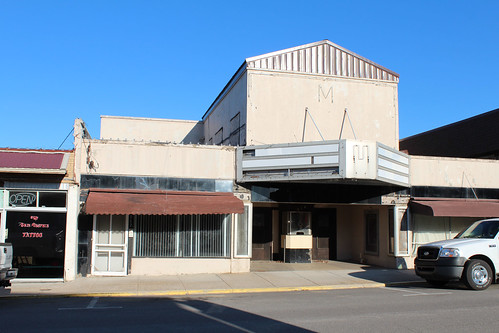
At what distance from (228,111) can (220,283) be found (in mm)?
8692

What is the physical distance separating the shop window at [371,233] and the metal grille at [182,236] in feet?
21.0

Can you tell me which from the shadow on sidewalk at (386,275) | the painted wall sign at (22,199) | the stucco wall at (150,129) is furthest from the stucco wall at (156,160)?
the stucco wall at (150,129)

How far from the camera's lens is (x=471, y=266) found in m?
12.4

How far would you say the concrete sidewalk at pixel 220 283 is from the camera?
40.9 feet

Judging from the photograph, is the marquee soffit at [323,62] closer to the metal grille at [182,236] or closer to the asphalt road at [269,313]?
the metal grille at [182,236]

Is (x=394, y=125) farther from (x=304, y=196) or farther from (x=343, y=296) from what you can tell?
(x=343, y=296)

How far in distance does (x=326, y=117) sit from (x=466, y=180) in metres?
6.07

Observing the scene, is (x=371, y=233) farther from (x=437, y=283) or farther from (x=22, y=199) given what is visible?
(x=22, y=199)

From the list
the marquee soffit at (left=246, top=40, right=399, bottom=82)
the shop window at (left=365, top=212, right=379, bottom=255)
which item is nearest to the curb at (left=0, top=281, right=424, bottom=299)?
the shop window at (left=365, top=212, right=379, bottom=255)

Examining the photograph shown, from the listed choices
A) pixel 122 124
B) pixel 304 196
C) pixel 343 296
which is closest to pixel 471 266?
pixel 343 296

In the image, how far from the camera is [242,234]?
53.4ft

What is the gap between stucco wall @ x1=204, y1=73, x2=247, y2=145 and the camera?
18.0 metres

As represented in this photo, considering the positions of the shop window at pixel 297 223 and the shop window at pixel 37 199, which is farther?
the shop window at pixel 297 223

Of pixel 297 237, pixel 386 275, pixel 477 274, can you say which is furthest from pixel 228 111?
pixel 477 274
